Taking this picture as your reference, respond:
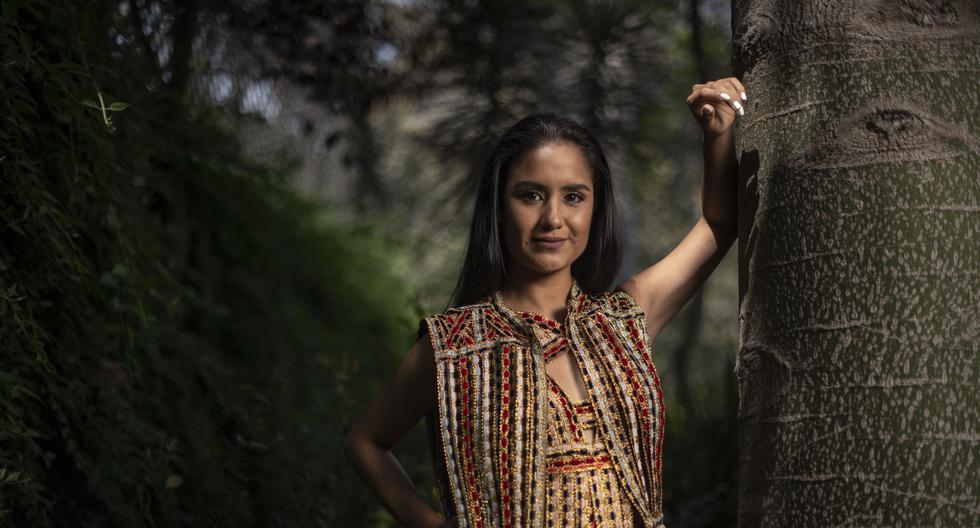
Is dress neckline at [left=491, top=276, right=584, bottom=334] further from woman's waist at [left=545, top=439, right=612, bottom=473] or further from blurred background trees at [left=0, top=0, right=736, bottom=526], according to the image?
blurred background trees at [left=0, top=0, right=736, bottom=526]

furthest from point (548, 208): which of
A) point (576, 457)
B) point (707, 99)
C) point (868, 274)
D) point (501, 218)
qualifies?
point (868, 274)

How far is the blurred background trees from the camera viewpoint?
293cm

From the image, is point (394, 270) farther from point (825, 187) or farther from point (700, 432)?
point (825, 187)

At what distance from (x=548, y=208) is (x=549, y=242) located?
0.24 feet

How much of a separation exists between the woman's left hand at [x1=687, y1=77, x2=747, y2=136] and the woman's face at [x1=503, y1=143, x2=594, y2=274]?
0.31 metres

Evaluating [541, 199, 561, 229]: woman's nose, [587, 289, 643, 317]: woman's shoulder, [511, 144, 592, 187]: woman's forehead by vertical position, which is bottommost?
[587, 289, 643, 317]: woman's shoulder

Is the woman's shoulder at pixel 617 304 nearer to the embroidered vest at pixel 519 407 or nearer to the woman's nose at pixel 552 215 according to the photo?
the embroidered vest at pixel 519 407

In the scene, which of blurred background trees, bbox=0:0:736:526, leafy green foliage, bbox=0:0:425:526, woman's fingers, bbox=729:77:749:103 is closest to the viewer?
woman's fingers, bbox=729:77:749:103

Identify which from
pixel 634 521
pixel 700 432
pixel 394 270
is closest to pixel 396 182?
pixel 394 270

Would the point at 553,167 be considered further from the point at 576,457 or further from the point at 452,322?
the point at 576,457

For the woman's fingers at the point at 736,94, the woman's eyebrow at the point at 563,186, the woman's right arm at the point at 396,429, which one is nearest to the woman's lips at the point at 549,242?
the woman's eyebrow at the point at 563,186

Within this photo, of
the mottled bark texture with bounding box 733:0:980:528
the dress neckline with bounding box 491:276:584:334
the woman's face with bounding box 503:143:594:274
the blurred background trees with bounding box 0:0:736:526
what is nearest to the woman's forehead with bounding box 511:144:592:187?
the woman's face with bounding box 503:143:594:274

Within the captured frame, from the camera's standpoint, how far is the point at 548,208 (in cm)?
249

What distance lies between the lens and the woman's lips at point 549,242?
2.48m
